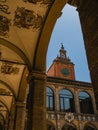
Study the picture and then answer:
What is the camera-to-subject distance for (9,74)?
10.3 m

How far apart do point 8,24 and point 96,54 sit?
568 cm

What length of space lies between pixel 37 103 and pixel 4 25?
10.7ft

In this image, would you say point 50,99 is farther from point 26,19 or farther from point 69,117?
point 26,19

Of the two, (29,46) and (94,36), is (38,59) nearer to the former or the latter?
(29,46)

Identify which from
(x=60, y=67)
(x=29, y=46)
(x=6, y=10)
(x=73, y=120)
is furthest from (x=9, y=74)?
(x=60, y=67)

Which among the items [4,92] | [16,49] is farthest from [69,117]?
[16,49]

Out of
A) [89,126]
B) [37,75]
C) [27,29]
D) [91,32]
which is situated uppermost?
[27,29]

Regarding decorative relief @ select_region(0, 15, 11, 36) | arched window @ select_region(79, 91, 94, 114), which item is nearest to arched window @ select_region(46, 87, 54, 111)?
arched window @ select_region(79, 91, 94, 114)

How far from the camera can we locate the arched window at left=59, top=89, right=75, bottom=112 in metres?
20.1

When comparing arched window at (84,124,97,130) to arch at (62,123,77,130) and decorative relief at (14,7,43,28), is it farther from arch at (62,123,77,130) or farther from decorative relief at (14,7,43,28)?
decorative relief at (14,7,43,28)

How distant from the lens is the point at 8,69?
9938mm

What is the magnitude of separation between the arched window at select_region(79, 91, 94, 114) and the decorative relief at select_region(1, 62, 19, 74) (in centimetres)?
1274

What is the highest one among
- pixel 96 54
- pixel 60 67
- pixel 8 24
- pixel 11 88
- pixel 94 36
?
pixel 60 67

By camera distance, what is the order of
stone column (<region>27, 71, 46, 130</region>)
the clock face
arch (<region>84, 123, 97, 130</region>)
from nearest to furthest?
stone column (<region>27, 71, 46, 130</region>)
arch (<region>84, 123, 97, 130</region>)
the clock face
